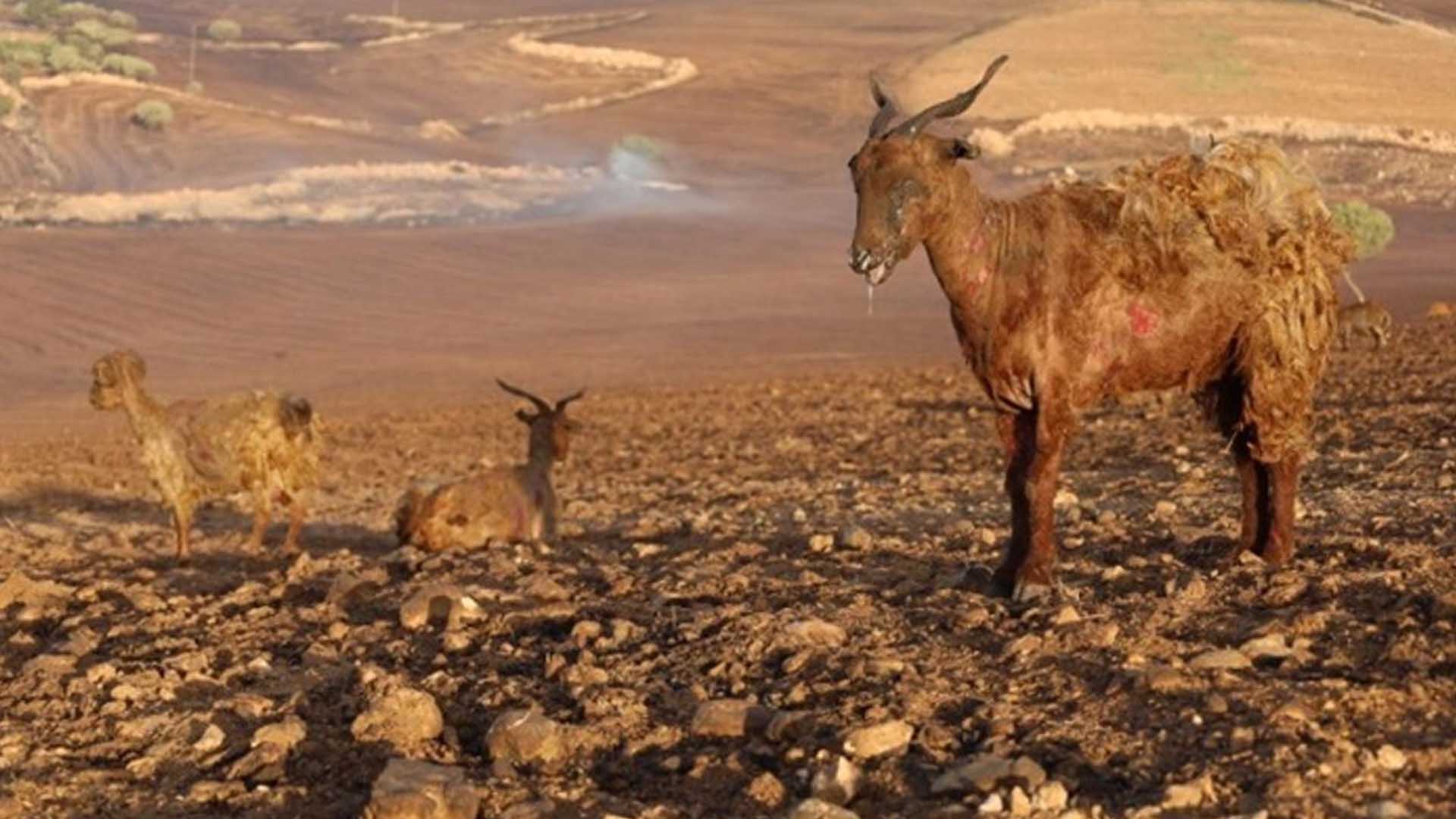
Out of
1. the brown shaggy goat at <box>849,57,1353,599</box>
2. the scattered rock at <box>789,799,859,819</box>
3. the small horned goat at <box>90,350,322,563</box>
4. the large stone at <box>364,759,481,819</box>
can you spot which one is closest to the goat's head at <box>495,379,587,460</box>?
the small horned goat at <box>90,350,322,563</box>

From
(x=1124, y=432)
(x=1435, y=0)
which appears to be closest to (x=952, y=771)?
(x=1124, y=432)

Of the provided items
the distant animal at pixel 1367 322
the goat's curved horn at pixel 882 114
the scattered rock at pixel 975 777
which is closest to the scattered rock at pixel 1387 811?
the scattered rock at pixel 975 777

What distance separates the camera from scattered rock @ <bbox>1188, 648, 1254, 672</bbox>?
6797 millimetres

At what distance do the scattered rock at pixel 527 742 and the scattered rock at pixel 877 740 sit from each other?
37.9 inches

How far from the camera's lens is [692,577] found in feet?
30.8

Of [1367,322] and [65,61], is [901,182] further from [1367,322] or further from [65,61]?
[65,61]

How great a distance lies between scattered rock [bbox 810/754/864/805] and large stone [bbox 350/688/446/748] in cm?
157

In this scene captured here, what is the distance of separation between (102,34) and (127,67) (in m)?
10.6

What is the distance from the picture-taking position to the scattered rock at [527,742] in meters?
6.73

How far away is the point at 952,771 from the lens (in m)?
6.05

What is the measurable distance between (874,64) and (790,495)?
60.6 m

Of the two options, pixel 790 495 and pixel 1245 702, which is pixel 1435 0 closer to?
pixel 790 495

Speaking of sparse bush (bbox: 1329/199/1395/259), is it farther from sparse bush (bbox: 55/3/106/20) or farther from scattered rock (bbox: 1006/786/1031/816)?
sparse bush (bbox: 55/3/106/20)

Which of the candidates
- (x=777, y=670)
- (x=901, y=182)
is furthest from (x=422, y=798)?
(x=901, y=182)
